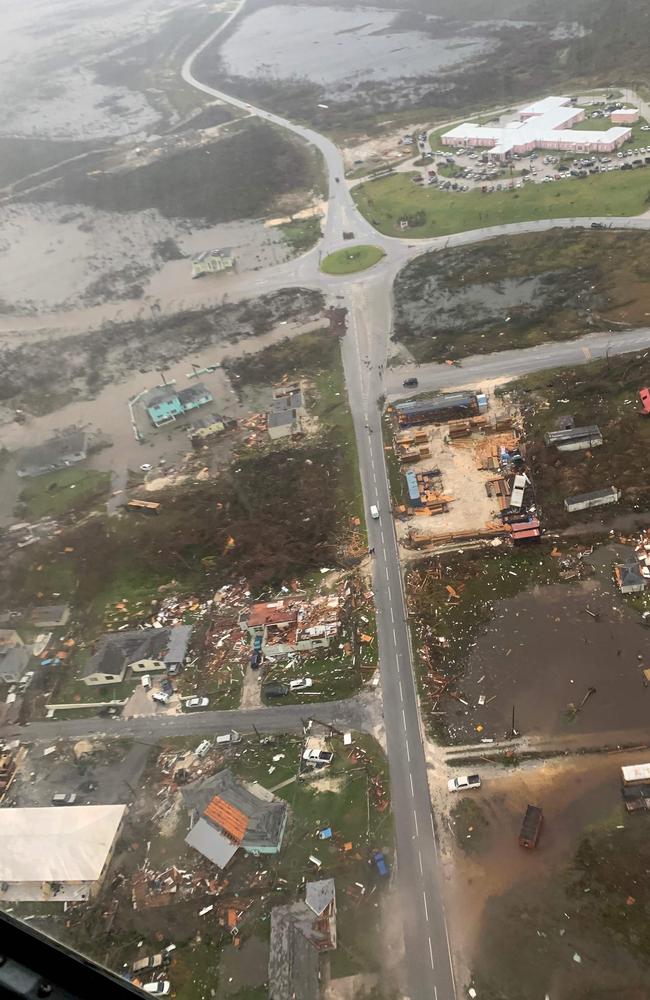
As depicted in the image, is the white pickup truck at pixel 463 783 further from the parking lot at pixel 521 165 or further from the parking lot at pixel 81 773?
the parking lot at pixel 521 165

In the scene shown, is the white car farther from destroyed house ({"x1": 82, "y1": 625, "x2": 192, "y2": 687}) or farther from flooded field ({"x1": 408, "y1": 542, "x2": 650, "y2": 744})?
destroyed house ({"x1": 82, "y1": 625, "x2": 192, "y2": 687})

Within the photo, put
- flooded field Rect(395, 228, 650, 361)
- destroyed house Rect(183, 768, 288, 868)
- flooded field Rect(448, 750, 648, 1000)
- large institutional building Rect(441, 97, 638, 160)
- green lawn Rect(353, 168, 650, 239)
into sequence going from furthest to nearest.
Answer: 1. large institutional building Rect(441, 97, 638, 160)
2. green lawn Rect(353, 168, 650, 239)
3. flooded field Rect(395, 228, 650, 361)
4. destroyed house Rect(183, 768, 288, 868)
5. flooded field Rect(448, 750, 648, 1000)

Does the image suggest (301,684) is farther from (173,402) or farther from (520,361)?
(520,361)

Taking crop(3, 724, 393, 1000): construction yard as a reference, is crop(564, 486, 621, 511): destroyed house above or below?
above

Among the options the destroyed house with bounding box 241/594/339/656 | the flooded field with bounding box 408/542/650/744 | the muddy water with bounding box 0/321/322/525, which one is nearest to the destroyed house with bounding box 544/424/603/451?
the flooded field with bounding box 408/542/650/744

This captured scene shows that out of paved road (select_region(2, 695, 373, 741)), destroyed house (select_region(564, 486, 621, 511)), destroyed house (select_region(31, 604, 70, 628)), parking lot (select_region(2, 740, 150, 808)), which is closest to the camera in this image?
parking lot (select_region(2, 740, 150, 808))

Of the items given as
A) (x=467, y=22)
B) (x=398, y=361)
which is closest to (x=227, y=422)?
(x=398, y=361)

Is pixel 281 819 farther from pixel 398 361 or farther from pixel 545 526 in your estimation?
pixel 398 361
